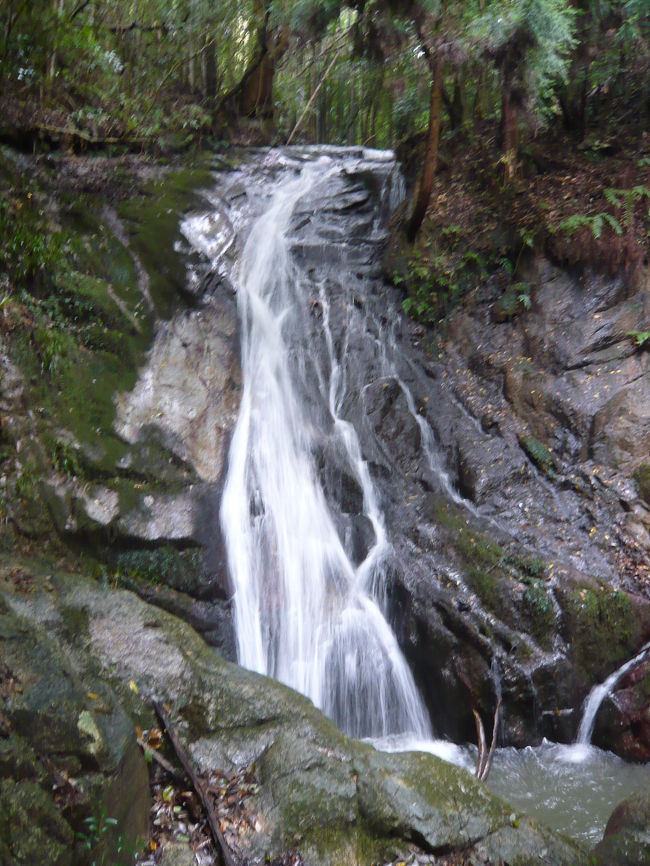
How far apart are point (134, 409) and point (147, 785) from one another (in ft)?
Result: 14.1

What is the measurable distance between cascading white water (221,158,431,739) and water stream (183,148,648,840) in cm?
2

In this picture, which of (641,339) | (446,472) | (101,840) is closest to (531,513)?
(446,472)

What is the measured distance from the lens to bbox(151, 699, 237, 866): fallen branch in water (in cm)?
365

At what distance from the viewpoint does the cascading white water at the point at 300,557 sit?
6.70 m

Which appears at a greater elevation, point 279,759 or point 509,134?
point 509,134

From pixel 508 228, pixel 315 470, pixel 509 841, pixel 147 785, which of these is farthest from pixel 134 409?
pixel 508 228

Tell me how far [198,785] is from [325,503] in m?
4.27

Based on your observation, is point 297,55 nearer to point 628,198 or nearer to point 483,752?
point 628,198

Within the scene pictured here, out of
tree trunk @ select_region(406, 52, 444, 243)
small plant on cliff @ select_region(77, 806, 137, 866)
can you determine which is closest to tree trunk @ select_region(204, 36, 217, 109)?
tree trunk @ select_region(406, 52, 444, 243)

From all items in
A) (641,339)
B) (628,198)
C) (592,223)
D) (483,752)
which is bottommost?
(483,752)

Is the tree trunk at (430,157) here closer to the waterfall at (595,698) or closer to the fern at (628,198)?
the fern at (628,198)

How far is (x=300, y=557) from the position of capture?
24.2 ft

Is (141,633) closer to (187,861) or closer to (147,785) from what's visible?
(147,785)

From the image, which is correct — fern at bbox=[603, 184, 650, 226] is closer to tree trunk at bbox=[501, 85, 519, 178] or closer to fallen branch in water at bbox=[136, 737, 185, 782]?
tree trunk at bbox=[501, 85, 519, 178]
